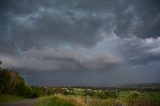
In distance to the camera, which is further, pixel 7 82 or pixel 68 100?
pixel 7 82

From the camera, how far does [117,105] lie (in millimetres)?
17781

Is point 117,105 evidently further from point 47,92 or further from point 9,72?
point 47,92

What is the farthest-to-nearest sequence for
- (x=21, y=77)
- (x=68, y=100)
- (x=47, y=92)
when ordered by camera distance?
1. (x=47, y=92)
2. (x=21, y=77)
3. (x=68, y=100)

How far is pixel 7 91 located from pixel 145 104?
2331 inches

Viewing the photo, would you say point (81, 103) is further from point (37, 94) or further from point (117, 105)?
point (37, 94)

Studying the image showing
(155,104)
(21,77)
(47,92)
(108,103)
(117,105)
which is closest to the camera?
(155,104)

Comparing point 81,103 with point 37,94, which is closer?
point 81,103

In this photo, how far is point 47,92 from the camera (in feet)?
285

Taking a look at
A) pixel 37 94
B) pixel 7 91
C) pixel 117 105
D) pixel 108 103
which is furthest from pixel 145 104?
pixel 37 94

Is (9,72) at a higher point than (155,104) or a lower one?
higher

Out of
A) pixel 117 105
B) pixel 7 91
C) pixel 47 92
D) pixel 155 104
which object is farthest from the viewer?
pixel 47 92

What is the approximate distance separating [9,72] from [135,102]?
2300 inches

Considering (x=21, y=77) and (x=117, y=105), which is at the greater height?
(x=21, y=77)

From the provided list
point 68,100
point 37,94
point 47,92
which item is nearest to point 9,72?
point 37,94
